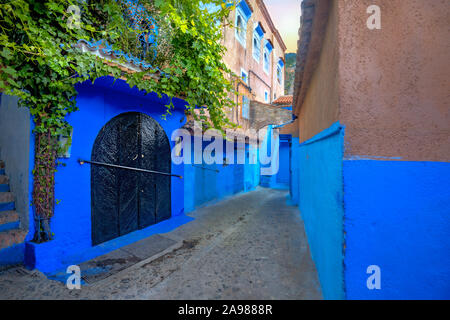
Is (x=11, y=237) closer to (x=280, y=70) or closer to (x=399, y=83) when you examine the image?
(x=399, y=83)

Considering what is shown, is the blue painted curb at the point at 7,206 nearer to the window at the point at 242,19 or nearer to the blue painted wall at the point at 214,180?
the blue painted wall at the point at 214,180

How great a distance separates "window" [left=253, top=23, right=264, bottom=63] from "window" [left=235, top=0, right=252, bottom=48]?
1.60 m

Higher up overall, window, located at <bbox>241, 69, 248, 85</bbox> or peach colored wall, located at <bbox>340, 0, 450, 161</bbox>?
window, located at <bbox>241, 69, 248, 85</bbox>

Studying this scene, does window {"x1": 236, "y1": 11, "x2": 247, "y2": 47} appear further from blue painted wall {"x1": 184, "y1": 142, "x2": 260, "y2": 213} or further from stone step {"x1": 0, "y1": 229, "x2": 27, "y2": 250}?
stone step {"x1": 0, "y1": 229, "x2": 27, "y2": 250}

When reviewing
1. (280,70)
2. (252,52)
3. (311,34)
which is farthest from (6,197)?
(280,70)

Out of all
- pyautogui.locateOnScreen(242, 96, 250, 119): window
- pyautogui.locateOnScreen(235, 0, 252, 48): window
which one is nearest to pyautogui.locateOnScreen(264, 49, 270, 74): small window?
pyautogui.locateOnScreen(235, 0, 252, 48): window

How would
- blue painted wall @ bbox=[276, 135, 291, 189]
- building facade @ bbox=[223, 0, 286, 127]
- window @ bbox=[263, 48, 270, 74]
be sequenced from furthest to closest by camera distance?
blue painted wall @ bbox=[276, 135, 291, 189], window @ bbox=[263, 48, 270, 74], building facade @ bbox=[223, 0, 286, 127]

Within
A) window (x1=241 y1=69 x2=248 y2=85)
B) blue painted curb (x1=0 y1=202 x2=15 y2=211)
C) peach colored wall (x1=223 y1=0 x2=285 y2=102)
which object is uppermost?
peach colored wall (x1=223 y1=0 x2=285 y2=102)

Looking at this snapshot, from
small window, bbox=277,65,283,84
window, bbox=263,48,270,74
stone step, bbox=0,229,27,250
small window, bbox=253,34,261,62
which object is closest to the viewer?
stone step, bbox=0,229,27,250

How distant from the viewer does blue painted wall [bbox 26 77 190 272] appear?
136 inches

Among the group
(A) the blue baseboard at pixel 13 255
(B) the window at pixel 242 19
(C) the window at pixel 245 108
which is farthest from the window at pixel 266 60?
(A) the blue baseboard at pixel 13 255
